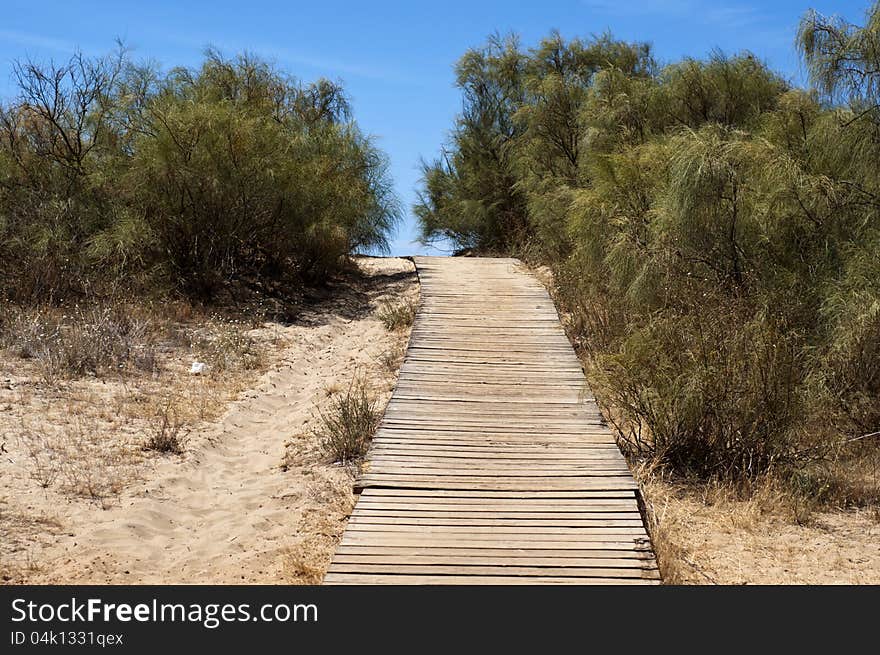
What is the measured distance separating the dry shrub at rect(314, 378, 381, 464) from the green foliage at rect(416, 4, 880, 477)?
205 centimetres

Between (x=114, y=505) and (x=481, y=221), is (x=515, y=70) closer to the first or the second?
(x=481, y=221)

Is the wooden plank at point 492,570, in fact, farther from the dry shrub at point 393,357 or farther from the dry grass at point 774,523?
the dry shrub at point 393,357

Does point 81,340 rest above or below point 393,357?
above

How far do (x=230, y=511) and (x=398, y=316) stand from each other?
19.9ft

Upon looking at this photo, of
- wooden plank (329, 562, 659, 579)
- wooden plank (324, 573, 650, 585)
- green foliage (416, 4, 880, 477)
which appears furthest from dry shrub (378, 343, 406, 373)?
wooden plank (324, 573, 650, 585)

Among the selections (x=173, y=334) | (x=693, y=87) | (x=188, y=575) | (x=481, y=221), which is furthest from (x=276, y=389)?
(x=481, y=221)

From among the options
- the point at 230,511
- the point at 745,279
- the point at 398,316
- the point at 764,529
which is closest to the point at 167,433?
the point at 230,511

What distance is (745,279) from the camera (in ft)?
27.0

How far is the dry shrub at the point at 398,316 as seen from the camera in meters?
11.8

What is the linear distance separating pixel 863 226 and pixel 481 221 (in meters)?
11.6

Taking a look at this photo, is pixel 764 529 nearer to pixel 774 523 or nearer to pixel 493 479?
pixel 774 523

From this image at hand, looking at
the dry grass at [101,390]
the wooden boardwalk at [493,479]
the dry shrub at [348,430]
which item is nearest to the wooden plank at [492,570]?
the wooden boardwalk at [493,479]

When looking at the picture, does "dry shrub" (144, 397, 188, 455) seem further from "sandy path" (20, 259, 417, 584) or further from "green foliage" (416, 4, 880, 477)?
"green foliage" (416, 4, 880, 477)

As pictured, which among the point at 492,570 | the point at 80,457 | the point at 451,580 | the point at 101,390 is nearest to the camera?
the point at 451,580
